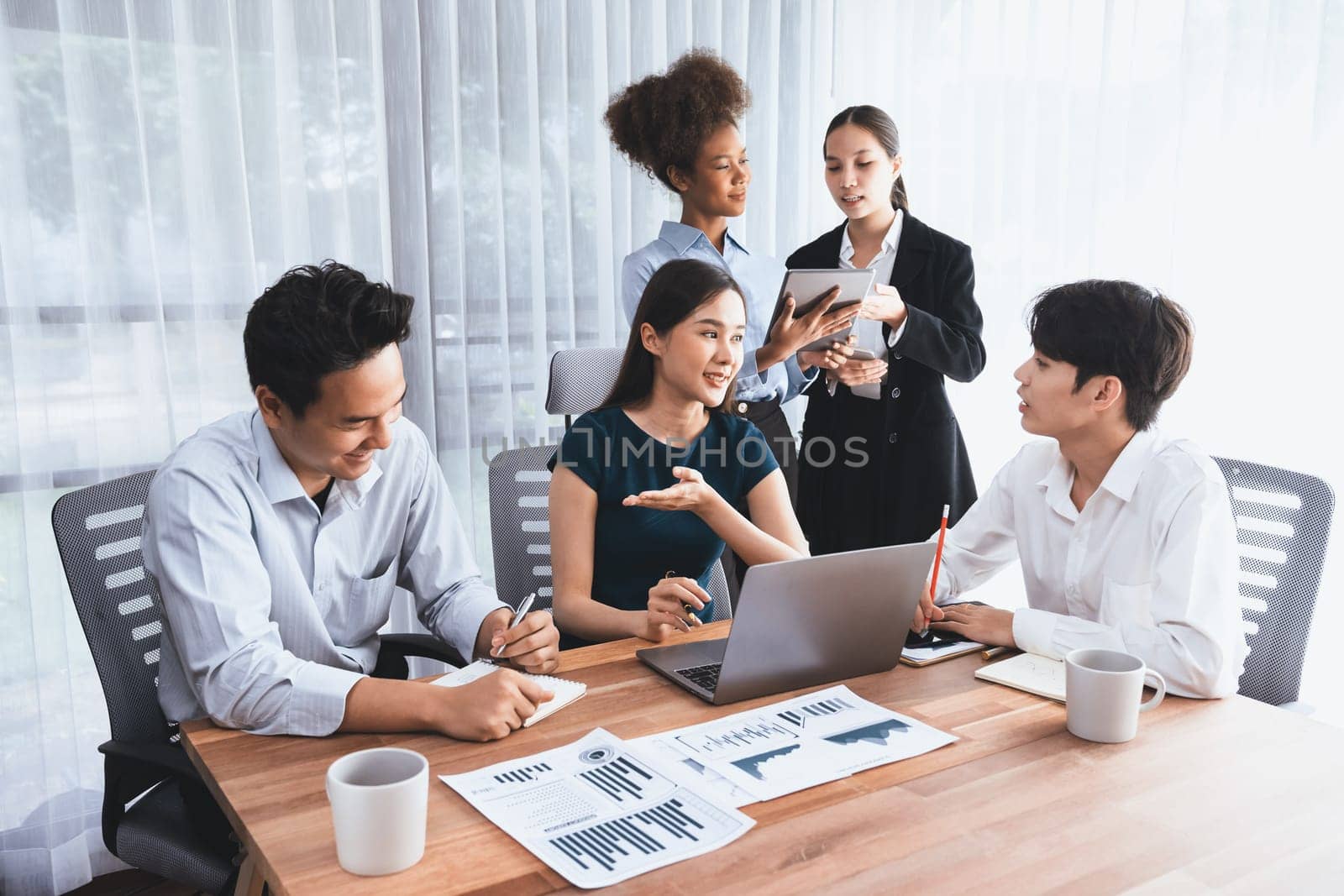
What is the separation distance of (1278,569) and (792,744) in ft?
3.44

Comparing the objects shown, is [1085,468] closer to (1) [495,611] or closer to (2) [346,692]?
(1) [495,611]

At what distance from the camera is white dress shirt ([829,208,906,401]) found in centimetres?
260

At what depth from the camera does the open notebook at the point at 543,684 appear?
52.5 inches

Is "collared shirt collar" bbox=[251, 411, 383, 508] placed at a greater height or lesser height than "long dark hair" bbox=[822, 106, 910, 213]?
lesser

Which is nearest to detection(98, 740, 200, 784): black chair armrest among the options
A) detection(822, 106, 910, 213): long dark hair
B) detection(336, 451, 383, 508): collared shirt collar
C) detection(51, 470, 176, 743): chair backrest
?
detection(51, 470, 176, 743): chair backrest

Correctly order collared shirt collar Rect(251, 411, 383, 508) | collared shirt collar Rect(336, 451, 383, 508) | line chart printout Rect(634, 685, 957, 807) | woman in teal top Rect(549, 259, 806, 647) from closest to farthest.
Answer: line chart printout Rect(634, 685, 957, 807), collared shirt collar Rect(251, 411, 383, 508), collared shirt collar Rect(336, 451, 383, 508), woman in teal top Rect(549, 259, 806, 647)

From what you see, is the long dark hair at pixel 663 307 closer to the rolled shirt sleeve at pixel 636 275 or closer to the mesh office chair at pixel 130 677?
the rolled shirt sleeve at pixel 636 275

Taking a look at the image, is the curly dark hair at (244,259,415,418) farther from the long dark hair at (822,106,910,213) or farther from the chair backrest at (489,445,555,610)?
the long dark hair at (822,106,910,213)

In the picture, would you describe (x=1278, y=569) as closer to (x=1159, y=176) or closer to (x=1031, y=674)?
(x=1031, y=674)

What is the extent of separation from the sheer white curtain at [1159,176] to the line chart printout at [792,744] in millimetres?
1904

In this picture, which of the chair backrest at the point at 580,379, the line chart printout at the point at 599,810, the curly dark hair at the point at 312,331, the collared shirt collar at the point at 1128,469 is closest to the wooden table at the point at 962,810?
the line chart printout at the point at 599,810

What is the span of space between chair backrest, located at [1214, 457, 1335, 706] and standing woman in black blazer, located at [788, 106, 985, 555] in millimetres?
880

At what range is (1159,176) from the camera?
2945 mm

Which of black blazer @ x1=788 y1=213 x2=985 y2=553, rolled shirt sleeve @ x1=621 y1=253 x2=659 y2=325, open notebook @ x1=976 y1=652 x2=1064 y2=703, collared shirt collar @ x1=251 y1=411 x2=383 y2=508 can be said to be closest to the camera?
open notebook @ x1=976 y1=652 x2=1064 y2=703
